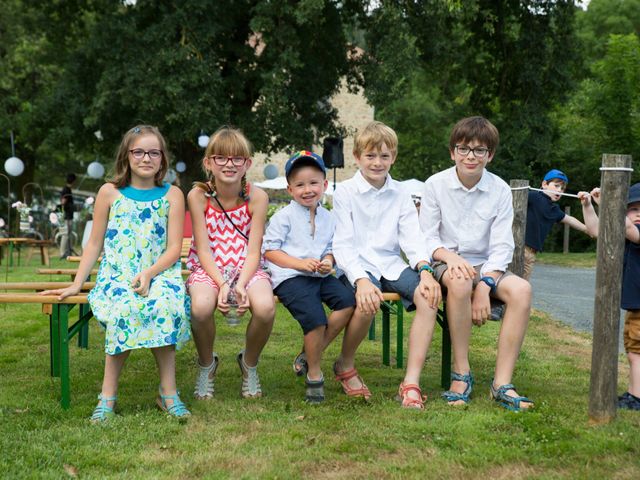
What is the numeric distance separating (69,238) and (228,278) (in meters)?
14.9

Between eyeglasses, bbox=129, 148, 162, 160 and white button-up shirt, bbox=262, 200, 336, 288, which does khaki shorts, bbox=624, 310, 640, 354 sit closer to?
white button-up shirt, bbox=262, 200, 336, 288

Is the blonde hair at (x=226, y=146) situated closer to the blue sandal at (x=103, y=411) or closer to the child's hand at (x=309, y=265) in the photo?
the child's hand at (x=309, y=265)

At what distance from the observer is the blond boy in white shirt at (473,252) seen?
4.43 metres

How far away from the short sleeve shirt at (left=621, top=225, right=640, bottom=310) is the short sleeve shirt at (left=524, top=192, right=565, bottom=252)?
12.5ft

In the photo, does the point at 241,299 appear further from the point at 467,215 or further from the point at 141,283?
the point at 467,215

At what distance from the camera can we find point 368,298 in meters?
4.39

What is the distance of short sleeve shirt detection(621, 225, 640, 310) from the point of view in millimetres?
4590

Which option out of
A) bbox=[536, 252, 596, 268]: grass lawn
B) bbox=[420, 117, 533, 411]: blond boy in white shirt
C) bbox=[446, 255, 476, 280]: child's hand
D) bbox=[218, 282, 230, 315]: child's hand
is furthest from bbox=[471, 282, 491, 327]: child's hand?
bbox=[536, 252, 596, 268]: grass lawn

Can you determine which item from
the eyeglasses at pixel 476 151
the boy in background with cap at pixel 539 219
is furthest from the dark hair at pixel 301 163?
the boy in background with cap at pixel 539 219

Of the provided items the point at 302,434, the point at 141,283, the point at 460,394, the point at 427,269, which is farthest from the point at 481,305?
the point at 141,283

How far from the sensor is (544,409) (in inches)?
167

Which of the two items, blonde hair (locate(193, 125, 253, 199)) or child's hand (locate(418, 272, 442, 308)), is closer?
child's hand (locate(418, 272, 442, 308))

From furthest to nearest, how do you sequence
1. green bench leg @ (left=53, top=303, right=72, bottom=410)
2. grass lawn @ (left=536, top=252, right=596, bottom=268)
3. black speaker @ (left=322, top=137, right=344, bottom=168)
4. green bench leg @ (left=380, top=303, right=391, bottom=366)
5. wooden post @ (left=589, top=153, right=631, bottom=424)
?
grass lawn @ (left=536, top=252, right=596, bottom=268), black speaker @ (left=322, top=137, right=344, bottom=168), green bench leg @ (left=380, top=303, right=391, bottom=366), green bench leg @ (left=53, top=303, right=72, bottom=410), wooden post @ (left=589, top=153, right=631, bottom=424)

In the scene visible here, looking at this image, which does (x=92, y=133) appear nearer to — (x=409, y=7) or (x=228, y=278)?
(x=409, y=7)
